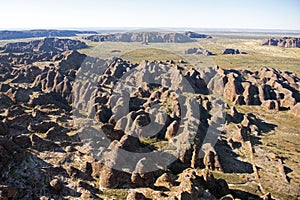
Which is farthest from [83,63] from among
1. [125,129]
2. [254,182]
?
[254,182]

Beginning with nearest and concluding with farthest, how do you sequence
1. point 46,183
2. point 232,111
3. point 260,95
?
1. point 46,183
2. point 232,111
3. point 260,95

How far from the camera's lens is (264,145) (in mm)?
63656

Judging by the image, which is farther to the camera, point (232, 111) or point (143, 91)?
point (143, 91)

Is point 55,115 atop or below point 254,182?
atop

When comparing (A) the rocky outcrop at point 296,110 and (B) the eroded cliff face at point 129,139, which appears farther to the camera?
(A) the rocky outcrop at point 296,110

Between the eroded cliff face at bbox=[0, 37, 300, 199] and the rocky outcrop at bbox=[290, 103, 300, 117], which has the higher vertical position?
the eroded cliff face at bbox=[0, 37, 300, 199]

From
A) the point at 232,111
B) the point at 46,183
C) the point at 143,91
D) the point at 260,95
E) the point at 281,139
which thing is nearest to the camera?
the point at 46,183

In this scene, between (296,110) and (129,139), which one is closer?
(129,139)

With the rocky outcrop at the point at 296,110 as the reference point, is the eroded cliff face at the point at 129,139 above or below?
above

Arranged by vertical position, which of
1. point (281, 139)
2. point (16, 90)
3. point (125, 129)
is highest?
point (16, 90)

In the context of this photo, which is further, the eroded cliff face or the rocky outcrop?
the rocky outcrop

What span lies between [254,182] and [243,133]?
20.9 m

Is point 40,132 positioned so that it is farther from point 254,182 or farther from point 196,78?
point 196,78

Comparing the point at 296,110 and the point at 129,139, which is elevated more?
the point at 129,139
